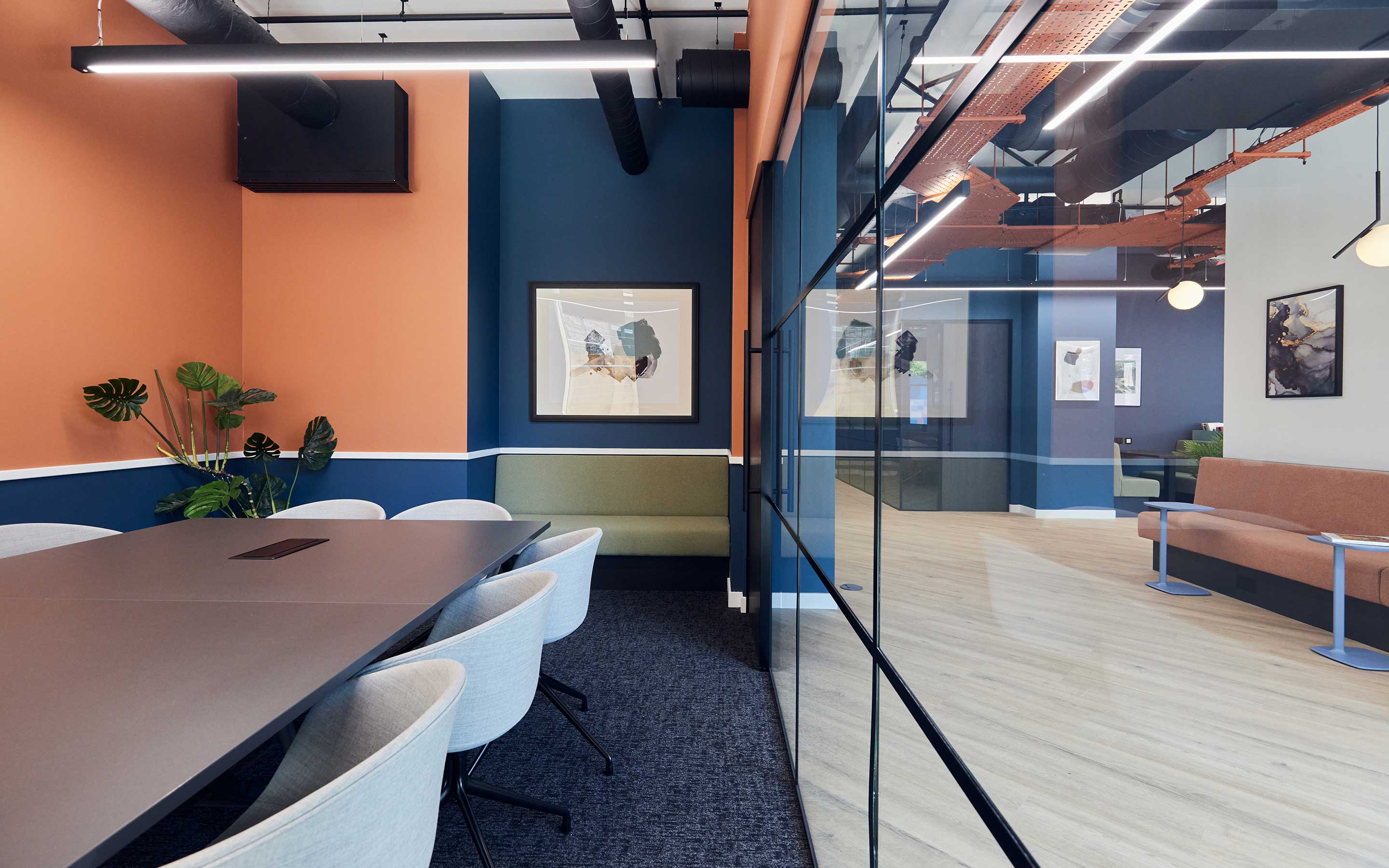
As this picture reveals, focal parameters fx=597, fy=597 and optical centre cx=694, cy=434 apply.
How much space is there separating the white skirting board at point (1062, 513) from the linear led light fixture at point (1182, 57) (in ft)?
0.79

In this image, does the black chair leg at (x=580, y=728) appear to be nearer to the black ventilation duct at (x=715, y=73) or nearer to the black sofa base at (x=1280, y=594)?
the black sofa base at (x=1280, y=594)

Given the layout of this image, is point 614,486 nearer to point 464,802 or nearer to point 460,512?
point 460,512

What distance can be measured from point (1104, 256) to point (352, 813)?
1043 millimetres

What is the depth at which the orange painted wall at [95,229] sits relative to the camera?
2850mm

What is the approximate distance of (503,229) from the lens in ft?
15.4

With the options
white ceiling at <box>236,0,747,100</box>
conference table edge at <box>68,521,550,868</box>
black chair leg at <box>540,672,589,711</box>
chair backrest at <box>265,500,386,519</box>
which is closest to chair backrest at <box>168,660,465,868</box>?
conference table edge at <box>68,521,550,868</box>

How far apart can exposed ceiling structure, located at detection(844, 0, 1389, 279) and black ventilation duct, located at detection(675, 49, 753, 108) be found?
139 inches

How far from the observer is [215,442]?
398cm

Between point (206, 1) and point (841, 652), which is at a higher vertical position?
point (206, 1)

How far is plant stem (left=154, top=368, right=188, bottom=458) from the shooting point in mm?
3541

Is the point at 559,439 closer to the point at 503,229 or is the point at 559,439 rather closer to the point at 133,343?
the point at 503,229

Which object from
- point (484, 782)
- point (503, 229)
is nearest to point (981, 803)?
point (484, 782)

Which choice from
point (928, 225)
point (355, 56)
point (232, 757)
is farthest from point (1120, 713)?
point (355, 56)

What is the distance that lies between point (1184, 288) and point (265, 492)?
4.75m
